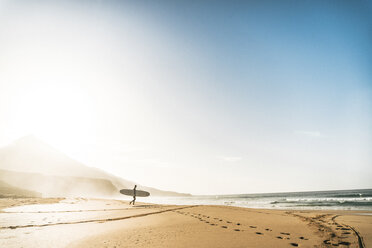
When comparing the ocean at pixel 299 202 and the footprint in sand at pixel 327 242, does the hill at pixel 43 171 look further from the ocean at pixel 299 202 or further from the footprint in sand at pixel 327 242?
the footprint in sand at pixel 327 242

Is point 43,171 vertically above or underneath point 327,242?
above

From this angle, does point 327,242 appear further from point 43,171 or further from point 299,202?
point 43,171

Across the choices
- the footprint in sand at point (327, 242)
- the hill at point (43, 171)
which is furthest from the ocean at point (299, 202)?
the hill at point (43, 171)

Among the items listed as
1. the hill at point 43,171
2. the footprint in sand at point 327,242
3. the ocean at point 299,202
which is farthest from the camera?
the hill at point 43,171

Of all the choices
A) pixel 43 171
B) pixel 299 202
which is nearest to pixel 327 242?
pixel 299 202

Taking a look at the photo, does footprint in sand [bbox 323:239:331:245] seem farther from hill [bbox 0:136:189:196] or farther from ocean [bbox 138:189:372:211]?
hill [bbox 0:136:189:196]

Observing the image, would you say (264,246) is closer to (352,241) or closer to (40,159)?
(352,241)

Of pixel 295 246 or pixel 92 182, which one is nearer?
pixel 295 246

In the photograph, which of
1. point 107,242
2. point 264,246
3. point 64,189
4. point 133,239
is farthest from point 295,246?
point 64,189

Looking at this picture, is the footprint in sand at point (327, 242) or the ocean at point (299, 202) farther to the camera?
the ocean at point (299, 202)

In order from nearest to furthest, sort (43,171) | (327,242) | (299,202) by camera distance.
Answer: (327,242)
(299,202)
(43,171)

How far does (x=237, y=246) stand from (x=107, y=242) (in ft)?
13.4

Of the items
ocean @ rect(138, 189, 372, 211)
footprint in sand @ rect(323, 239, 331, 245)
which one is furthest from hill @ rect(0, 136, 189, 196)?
footprint in sand @ rect(323, 239, 331, 245)

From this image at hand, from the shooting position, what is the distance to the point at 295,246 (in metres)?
5.79
